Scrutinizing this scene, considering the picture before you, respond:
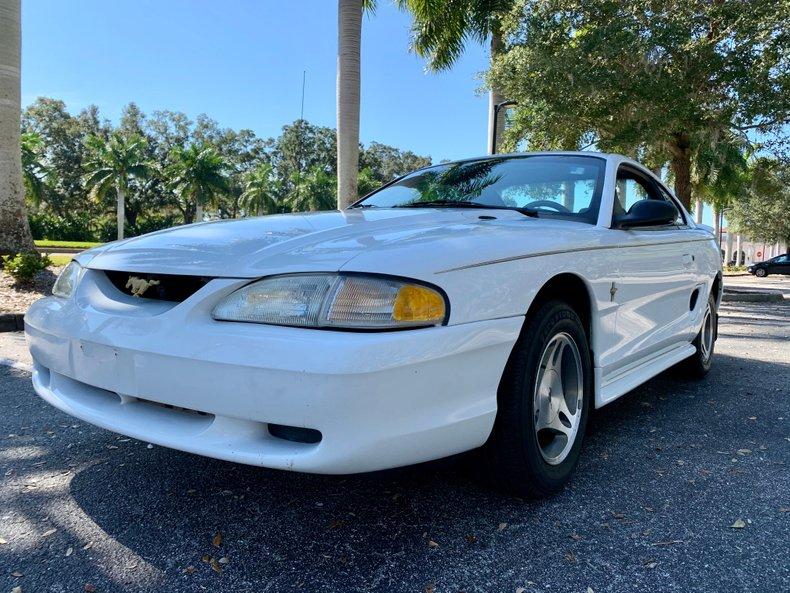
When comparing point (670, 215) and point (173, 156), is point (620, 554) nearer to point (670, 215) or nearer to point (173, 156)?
point (670, 215)

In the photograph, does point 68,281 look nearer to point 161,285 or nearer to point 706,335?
point 161,285

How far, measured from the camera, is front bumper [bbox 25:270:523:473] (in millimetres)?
1634

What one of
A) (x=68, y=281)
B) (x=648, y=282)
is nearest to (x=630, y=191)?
(x=648, y=282)

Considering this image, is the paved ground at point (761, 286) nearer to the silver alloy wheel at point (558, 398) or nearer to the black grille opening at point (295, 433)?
the silver alloy wheel at point (558, 398)

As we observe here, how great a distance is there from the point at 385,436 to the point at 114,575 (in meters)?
0.90

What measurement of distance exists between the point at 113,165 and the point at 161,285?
45537mm

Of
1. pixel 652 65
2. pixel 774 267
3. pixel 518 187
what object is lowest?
pixel 774 267

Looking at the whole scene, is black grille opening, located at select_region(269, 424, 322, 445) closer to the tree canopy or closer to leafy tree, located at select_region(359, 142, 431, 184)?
the tree canopy

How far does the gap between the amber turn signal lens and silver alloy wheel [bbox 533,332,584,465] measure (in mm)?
644

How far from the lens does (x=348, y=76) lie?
10.0m

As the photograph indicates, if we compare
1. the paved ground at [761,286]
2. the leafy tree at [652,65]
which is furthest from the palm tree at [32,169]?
the paved ground at [761,286]

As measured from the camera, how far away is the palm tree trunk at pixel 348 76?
1005 cm

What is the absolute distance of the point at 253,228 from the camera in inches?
90.4

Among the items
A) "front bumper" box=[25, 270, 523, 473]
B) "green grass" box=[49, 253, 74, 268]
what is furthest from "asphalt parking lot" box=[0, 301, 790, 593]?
"green grass" box=[49, 253, 74, 268]
